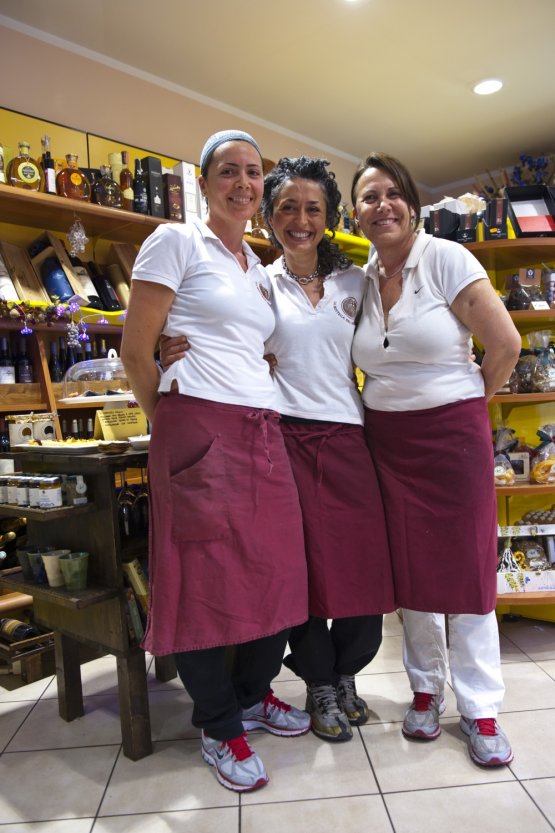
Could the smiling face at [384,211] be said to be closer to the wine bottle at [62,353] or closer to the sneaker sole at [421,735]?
the sneaker sole at [421,735]

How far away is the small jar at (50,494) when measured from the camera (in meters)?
1.90

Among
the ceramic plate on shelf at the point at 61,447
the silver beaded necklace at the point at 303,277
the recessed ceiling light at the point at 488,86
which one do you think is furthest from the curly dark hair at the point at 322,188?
the recessed ceiling light at the point at 488,86

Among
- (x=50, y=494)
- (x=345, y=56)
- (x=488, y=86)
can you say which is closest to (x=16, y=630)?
(x=50, y=494)

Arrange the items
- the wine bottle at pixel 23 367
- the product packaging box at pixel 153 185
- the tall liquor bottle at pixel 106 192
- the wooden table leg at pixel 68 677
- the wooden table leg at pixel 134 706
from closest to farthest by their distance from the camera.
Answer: the wooden table leg at pixel 134 706
the wooden table leg at pixel 68 677
the wine bottle at pixel 23 367
the tall liquor bottle at pixel 106 192
the product packaging box at pixel 153 185

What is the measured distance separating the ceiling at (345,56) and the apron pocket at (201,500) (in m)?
2.86

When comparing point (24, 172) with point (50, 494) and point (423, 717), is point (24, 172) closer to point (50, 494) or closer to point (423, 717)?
point (50, 494)

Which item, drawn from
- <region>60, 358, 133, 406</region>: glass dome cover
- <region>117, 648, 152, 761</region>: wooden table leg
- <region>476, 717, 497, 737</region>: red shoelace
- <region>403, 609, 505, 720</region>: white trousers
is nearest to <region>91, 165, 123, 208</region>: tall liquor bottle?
<region>60, 358, 133, 406</region>: glass dome cover

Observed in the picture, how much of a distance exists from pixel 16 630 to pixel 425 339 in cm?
209

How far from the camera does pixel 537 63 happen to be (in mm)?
4320

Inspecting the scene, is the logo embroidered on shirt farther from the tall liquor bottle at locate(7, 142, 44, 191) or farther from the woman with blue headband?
the tall liquor bottle at locate(7, 142, 44, 191)

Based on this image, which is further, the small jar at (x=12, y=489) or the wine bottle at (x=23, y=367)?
the wine bottle at (x=23, y=367)

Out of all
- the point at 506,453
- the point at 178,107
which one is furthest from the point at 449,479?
the point at 178,107

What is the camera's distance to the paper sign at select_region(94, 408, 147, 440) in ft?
6.82

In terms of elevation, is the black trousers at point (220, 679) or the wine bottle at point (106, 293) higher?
the wine bottle at point (106, 293)
